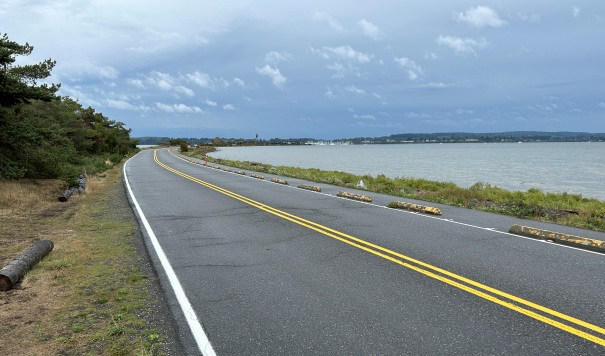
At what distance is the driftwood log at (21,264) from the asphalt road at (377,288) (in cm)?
201

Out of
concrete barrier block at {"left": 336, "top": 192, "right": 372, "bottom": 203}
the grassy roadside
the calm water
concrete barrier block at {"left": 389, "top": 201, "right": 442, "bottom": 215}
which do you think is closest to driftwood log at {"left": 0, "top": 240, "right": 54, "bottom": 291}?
the grassy roadside

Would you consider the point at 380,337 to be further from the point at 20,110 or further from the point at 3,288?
the point at 20,110

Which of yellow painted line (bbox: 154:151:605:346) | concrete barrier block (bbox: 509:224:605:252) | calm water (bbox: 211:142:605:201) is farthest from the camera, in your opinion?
calm water (bbox: 211:142:605:201)

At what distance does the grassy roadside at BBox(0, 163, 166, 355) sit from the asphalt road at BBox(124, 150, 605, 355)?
46 centimetres

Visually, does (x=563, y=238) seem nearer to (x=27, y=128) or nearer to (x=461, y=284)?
(x=461, y=284)

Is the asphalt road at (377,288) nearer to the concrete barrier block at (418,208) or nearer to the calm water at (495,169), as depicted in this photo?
the concrete barrier block at (418,208)

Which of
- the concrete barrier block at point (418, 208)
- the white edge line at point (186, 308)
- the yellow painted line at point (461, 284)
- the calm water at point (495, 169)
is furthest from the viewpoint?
the calm water at point (495, 169)

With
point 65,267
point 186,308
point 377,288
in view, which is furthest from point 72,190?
point 377,288

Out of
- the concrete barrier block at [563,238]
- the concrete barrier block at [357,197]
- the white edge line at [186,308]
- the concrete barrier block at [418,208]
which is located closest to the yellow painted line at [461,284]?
the white edge line at [186,308]

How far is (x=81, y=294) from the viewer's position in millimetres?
6211

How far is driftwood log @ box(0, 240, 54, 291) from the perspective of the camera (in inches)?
256

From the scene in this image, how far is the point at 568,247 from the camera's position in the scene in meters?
8.41

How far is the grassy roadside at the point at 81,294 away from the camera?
4.59 meters

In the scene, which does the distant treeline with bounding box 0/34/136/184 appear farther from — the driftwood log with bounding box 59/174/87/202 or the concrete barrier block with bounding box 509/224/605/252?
the concrete barrier block with bounding box 509/224/605/252
